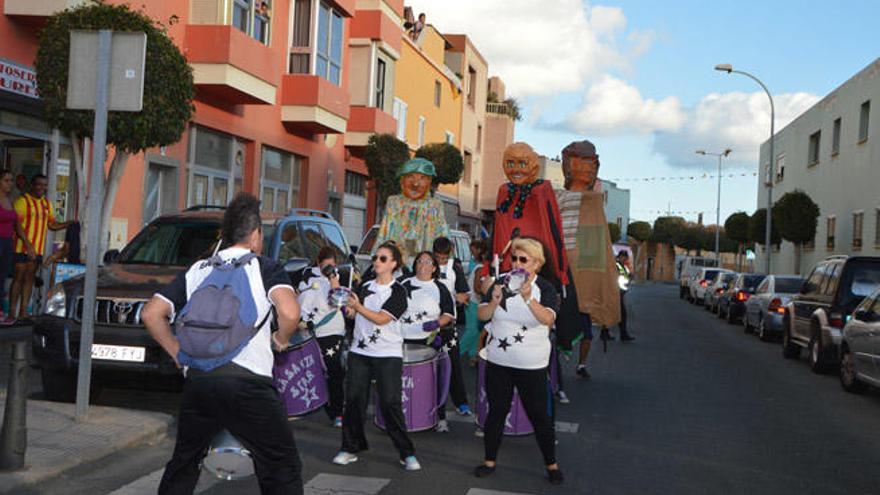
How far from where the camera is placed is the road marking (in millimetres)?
5555

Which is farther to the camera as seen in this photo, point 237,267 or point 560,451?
point 560,451

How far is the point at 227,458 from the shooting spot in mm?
3924

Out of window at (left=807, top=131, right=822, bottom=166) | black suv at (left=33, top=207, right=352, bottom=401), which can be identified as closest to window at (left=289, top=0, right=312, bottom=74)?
black suv at (left=33, top=207, right=352, bottom=401)

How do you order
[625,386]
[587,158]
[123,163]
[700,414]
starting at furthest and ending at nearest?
1. [123,163]
2. [625,386]
3. [587,158]
4. [700,414]

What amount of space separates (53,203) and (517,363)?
10524mm

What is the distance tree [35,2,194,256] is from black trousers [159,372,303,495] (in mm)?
7485

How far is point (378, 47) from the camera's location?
2697 cm

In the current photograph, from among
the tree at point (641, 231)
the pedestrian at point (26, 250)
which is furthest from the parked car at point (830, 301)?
the tree at point (641, 231)

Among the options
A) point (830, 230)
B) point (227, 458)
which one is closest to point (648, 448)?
point (227, 458)

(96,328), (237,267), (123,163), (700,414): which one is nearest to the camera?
(237,267)

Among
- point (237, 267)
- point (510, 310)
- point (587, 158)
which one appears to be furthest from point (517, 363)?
point (587, 158)

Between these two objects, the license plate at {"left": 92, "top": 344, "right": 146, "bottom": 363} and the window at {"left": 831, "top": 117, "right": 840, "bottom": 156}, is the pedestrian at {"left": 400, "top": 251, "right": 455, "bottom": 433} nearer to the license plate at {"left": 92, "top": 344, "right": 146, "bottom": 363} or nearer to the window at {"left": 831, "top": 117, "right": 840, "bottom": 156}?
the license plate at {"left": 92, "top": 344, "right": 146, "bottom": 363}

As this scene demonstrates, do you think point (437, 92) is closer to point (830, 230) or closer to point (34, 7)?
point (830, 230)

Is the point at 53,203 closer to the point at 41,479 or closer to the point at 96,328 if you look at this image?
the point at 96,328
